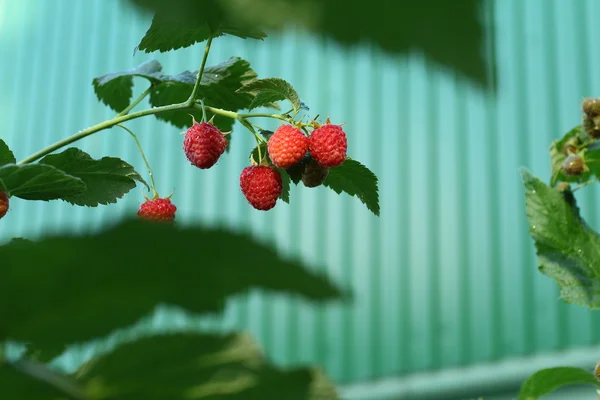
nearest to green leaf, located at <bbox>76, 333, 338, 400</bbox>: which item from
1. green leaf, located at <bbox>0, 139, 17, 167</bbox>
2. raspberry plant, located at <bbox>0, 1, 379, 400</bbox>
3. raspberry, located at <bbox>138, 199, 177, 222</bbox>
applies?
raspberry plant, located at <bbox>0, 1, 379, 400</bbox>

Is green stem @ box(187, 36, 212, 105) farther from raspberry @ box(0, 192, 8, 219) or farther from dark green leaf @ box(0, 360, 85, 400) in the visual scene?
dark green leaf @ box(0, 360, 85, 400)

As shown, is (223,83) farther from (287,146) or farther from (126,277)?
(126,277)

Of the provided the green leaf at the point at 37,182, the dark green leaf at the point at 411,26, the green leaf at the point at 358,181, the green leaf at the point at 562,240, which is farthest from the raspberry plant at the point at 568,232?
the dark green leaf at the point at 411,26

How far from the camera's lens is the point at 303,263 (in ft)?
0.46

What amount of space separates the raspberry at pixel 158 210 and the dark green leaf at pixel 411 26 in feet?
1.79

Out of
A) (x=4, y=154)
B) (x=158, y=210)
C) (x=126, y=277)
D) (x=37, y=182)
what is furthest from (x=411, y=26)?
(x=158, y=210)

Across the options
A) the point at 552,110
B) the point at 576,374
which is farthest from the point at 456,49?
the point at 552,110

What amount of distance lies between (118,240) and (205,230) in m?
0.02

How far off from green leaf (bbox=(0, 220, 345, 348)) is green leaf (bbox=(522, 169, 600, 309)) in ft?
1.49

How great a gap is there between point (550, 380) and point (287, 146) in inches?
10.8

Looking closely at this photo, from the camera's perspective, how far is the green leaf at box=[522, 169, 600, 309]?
56 centimetres

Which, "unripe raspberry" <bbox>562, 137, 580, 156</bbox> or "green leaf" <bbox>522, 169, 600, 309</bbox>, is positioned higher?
"unripe raspberry" <bbox>562, 137, 580, 156</bbox>

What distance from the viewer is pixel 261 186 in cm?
65

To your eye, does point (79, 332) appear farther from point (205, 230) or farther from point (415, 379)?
point (415, 379)
